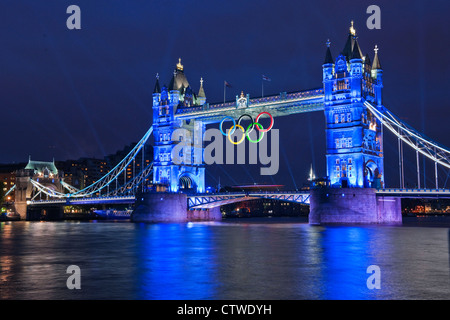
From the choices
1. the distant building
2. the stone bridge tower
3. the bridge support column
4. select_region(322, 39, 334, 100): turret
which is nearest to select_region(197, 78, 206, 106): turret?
select_region(322, 39, 334, 100): turret

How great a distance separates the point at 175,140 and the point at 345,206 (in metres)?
32.6

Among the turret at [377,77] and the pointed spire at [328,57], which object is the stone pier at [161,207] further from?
the turret at [377,77]

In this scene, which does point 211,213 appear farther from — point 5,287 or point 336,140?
point 5,287

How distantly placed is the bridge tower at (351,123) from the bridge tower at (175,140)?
26.5m

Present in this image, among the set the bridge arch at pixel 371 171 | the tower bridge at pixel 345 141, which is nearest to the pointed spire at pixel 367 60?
the tower bridge at pixel 345 141

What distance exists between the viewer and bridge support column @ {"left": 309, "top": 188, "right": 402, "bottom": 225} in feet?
194

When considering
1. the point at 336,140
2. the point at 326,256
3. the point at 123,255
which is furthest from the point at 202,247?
the point at 336,140

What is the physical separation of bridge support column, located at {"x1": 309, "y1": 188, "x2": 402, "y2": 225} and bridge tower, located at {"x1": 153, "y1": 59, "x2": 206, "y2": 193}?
89.2 feet

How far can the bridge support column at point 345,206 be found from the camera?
5928cm

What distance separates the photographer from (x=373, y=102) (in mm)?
66812

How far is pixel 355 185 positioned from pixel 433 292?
47260mm

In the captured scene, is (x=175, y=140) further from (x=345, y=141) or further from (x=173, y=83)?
(x=345, y=141)

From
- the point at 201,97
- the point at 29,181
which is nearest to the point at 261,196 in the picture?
the point at 201,97

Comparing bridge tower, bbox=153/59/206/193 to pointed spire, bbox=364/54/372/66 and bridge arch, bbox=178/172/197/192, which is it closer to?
bridge arch, bbox=178/172/197/192
